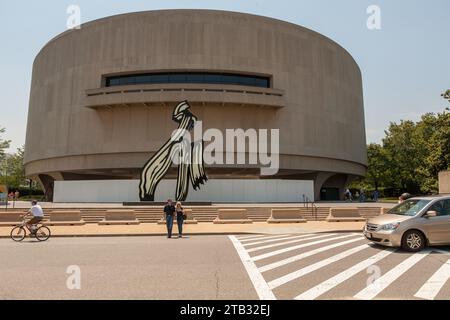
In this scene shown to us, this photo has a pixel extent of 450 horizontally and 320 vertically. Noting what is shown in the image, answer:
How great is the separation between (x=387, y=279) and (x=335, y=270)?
1.11 meters

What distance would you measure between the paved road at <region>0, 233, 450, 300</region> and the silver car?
0.33 meters

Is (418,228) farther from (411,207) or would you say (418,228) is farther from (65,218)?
(65,218)

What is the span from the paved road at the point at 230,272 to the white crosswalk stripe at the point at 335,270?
18 millimetres

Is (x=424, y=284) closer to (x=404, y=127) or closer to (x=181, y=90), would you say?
(x=181, y=90)

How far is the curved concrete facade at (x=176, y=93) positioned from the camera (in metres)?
39.9

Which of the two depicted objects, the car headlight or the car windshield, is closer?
the car headlight

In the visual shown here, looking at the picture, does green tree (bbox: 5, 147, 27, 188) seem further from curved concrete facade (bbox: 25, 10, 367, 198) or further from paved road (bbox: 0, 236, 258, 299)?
paved road (bbox: 0, 236, 258, 299)

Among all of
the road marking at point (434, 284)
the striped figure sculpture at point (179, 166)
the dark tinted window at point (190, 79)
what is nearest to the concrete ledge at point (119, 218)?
the striped figure sculpture at point (179, 166)

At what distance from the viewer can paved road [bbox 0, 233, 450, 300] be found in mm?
5367

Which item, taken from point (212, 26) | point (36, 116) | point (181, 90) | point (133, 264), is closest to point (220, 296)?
point (133, 264)

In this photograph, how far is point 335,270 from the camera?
6973 millimetres

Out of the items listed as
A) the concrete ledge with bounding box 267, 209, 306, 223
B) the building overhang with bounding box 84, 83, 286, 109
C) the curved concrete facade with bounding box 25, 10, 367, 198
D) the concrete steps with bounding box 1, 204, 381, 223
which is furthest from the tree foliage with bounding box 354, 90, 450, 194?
the concrete ledge with bounding box 267, 209, 306, 223

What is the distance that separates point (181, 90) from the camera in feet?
126
